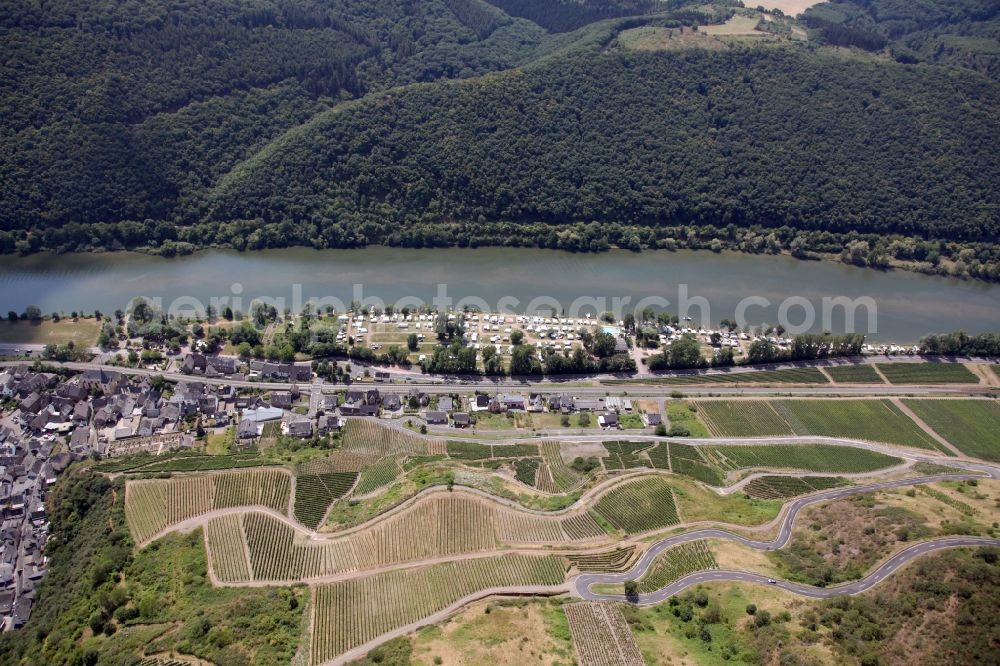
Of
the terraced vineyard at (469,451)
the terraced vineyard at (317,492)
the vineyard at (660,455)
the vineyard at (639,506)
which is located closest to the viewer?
the vineyard at (639,506)

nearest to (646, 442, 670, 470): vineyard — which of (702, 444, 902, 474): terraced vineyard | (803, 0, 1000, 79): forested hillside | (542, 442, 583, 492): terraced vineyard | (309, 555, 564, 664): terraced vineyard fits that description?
(702, 444, 902, 474): terraced vineyard

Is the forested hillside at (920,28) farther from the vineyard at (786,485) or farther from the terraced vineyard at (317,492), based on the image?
the terraced vineyard at (317,492)

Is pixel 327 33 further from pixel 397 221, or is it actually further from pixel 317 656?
pixel 317 656

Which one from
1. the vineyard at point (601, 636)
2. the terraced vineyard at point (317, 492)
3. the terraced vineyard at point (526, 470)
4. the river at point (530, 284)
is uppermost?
the river at point (530, 284)

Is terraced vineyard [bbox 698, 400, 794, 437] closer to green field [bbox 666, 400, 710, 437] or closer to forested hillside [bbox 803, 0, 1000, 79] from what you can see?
green field [bbox 666, 400, 710, 437]

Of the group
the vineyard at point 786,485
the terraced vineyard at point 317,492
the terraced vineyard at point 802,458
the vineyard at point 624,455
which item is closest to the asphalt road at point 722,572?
the vineyard at point 786,485

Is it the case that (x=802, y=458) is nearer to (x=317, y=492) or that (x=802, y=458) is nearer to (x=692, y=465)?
(x=692, y=465)

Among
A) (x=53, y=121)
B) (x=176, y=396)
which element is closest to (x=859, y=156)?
(x=176, y=396)
